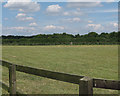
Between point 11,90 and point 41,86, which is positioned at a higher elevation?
point 11,90

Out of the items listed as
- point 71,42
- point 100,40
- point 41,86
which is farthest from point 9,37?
point 41,86

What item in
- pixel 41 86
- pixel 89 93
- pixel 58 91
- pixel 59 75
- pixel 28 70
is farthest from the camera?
pixel 41 86

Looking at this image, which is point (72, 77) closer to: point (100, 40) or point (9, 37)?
point (100, 40)

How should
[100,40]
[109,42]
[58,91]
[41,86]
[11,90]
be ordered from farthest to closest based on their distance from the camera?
[100,40] < [109,42] < [41,86] < [58,91] < [11,90]

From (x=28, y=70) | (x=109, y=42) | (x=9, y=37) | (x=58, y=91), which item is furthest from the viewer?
(x=9, y=37)

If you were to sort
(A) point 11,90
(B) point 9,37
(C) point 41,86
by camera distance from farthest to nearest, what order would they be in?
(B) point 9,37 → (C) point 41,86 → (A) point 11,90

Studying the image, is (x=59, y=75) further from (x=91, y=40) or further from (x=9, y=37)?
(x=9, y=37)

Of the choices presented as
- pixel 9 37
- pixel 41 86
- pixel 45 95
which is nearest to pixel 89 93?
pixel 45 95

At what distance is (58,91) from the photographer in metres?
7.33

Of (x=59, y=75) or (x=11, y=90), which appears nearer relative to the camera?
(x=59, y=75)

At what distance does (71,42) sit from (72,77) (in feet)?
334

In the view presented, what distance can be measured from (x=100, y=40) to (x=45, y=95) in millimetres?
108478

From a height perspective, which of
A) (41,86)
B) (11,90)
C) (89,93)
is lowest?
(41,86)

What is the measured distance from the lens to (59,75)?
384cm
